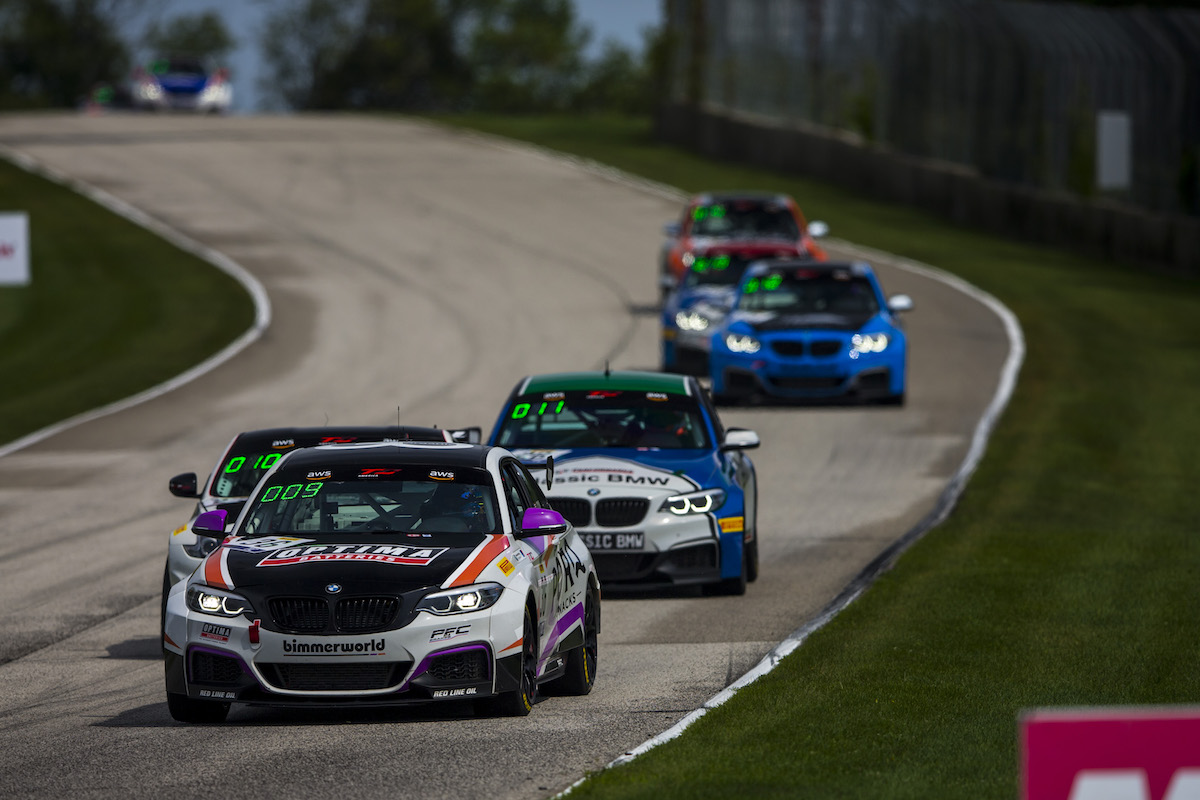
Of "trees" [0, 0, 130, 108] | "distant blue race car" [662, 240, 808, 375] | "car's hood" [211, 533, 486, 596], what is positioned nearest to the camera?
"car's hood" [211, 533, 486, 596]

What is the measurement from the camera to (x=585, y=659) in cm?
1038

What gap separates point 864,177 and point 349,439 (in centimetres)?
3850

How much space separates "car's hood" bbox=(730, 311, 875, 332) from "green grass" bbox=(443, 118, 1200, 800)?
2174 mm

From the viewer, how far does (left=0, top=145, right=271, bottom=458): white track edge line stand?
2480cm

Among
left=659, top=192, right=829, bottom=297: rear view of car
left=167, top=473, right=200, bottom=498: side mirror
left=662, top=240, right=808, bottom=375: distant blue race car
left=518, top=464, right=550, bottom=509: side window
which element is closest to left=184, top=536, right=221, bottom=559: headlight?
left=167, top=473, right=200, bottom=498: side mirror

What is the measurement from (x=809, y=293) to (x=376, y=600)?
53.0 feet

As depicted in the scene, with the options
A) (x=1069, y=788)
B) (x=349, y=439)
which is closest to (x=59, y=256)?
(x=349, y=439)

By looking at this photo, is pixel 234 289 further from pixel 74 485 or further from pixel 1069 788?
pixel 1069 788

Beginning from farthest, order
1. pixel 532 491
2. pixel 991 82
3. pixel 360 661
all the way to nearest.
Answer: pixel 991 82, pixel 532 491, pixel 360 661

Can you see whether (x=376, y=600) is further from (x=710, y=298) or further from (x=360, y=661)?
(x=710, y=298)

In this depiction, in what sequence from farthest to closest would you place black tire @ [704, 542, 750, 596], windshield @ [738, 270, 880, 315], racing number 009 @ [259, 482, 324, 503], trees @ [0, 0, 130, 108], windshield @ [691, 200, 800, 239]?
trees @ [0, 0, 130, 108], windshield @ [691, 200, 800, 239], windshield @ [738, 270, 880, 315], black tire @ [704, 542, 750, 596], racing number 009 @ [259, 482, 324, 503]

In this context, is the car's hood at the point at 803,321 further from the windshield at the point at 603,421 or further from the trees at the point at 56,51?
the trees at the point at 56,51

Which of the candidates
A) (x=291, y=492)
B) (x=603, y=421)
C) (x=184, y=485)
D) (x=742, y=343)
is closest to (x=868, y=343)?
(x=742, y=343)

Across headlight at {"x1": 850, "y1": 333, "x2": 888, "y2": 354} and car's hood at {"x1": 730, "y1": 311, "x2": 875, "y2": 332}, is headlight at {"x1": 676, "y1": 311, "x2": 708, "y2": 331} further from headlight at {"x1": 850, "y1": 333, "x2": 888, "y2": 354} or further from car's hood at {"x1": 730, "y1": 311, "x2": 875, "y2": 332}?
headlight at {"x1": 850, "y1": 333, "x2": 888, "y2": 354}
